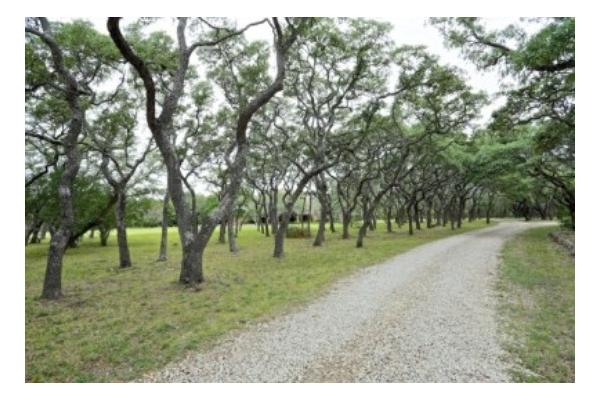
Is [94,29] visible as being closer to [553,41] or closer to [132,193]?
[553,41]

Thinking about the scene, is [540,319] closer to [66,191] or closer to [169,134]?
[169,134]

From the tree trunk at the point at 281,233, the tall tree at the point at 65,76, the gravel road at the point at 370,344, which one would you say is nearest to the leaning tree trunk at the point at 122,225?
the tall tree at the point at 65,76

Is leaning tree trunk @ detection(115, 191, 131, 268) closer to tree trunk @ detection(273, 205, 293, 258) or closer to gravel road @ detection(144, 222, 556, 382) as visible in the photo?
tree trunk @ detection(273, 205, 293, 258)

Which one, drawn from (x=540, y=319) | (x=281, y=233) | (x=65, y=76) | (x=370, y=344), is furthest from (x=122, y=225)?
(x=540, y=319)

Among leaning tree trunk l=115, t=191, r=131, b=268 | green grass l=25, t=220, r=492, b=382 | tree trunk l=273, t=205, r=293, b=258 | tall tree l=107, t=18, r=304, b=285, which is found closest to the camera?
green grass l=25, t=220, r=492, b=382

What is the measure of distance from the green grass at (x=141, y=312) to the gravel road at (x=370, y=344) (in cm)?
57

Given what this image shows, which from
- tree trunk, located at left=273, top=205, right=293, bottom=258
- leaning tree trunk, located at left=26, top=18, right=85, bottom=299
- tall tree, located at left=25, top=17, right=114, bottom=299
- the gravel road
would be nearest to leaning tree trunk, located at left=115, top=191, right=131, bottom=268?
tall tree, located at left=25, top=17, right=114, bottom=299

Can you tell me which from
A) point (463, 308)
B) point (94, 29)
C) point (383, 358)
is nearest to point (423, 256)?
point (463, 308)

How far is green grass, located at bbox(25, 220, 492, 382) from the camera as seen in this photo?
13.6ft

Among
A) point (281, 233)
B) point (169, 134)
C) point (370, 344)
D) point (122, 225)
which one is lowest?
point (370, 344)

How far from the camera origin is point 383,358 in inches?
155

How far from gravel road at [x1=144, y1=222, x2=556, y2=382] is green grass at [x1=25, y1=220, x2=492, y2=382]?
570 mm

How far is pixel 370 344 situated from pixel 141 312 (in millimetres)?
4439

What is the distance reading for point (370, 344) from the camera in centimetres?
433
